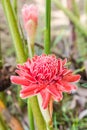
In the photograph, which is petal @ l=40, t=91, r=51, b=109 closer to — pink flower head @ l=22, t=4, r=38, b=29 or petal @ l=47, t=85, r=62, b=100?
petal @ l=47, t=85, r=62, b=100

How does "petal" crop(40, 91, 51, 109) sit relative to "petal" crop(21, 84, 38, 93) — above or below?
below

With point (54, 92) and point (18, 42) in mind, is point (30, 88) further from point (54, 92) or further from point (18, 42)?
point (18, 42)

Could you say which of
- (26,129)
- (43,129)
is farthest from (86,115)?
(43,129)

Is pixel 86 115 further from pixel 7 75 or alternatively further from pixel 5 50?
pixel 5 50

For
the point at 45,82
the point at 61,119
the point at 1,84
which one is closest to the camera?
the point at 45,82

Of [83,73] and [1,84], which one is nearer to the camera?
[1,84]

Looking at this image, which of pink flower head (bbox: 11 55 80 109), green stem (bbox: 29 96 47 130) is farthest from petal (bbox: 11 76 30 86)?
green stem (bbox: 29 96 47 130)

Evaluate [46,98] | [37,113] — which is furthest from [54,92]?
[37,113]

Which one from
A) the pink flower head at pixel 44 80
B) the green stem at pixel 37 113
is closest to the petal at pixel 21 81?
the pink flower head at pixel 44 80
